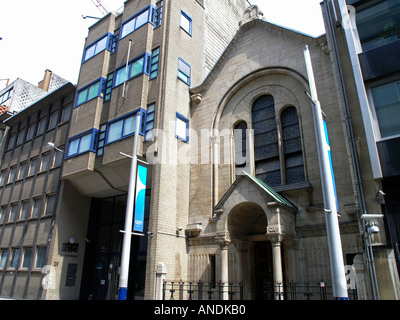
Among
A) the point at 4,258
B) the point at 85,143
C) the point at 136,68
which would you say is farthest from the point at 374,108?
the point at 4,258

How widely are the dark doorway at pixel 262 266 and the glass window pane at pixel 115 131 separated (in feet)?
35.6

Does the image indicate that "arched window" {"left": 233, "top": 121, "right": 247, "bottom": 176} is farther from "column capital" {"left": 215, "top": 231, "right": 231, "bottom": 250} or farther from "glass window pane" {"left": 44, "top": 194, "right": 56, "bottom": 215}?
"glass window pane" {"left": 44, "top": 194, "right": 56, "bottom": 215}

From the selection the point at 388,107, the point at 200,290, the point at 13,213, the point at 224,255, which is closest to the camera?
the point at 388,107

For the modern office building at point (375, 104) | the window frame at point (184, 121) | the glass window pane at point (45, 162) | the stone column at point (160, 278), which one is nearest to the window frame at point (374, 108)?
the modern office building at point (375, 104)

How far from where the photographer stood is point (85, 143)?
2228cm

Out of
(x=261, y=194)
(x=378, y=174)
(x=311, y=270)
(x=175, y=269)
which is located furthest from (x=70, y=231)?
(x=378, y=174)

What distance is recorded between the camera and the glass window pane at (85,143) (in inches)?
862

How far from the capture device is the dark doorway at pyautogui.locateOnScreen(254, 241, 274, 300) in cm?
1661

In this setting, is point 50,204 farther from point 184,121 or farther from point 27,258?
point 184,121

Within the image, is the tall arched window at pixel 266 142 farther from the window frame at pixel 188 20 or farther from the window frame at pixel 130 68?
the window frame at pixel 188 20

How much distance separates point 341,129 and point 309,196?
3.54 m

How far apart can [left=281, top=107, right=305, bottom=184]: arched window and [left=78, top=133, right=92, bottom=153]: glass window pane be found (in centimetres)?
1293

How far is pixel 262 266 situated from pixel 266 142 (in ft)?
22.5

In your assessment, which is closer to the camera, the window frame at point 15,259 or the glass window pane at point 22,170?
the window frame at point 15,259
